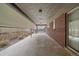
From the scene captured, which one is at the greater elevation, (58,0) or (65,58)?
(58,0)

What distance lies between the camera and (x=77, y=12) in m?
4.48

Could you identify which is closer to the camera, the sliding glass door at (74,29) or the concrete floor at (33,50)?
the sliding glass door at (74,29)

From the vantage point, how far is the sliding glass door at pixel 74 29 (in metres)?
4.51

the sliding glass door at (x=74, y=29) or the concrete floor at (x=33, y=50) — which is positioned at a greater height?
the sliding glass door at (x=74, y=29)

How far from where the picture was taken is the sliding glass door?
14.8 ft

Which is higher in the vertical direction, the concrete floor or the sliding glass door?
the sliding glass door

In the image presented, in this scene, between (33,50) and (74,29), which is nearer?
(74,29)

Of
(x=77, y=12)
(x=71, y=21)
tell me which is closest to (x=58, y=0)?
(x=77, y=12)

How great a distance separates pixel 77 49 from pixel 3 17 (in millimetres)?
2613

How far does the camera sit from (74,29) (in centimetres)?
481

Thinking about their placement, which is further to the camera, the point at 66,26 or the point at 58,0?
the point at 66,26

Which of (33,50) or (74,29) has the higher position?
(74,29)

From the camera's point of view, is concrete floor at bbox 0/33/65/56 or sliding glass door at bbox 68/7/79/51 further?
concrete floor at bbox 0/33/65/56

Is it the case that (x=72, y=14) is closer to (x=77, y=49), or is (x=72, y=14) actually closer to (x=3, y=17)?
(x=77, y=49)
